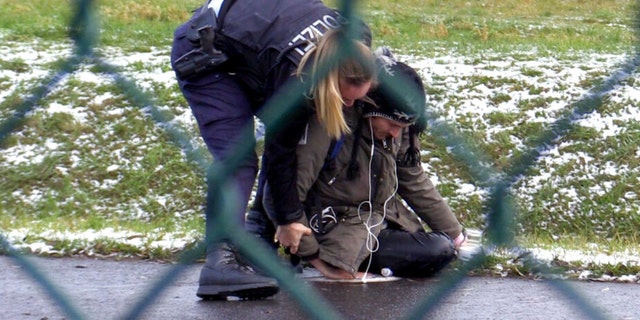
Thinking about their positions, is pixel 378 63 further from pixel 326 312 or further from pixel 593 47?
pixel 593 47

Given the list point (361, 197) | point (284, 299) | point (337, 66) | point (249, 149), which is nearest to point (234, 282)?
point (284, 299)

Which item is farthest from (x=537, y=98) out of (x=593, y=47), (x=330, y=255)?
(x=330, y=255)

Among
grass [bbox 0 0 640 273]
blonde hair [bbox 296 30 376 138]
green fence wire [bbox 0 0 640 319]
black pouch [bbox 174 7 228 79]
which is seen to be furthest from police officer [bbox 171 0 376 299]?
grass [bbox 0 0 640 273]

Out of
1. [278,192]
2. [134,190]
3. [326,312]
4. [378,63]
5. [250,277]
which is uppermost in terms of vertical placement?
[378,63]

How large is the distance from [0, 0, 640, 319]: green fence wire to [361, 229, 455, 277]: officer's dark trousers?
7.76 feet

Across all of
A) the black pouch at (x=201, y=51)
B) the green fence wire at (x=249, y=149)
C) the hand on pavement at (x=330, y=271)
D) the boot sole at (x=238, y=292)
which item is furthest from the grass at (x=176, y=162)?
the green fence wire at (x=249, y=149)

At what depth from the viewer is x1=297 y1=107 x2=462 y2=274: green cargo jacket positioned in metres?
3.50

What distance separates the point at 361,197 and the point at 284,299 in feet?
1.58

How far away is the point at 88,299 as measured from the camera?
3486 millimetres

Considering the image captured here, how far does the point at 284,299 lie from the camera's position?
3447mm

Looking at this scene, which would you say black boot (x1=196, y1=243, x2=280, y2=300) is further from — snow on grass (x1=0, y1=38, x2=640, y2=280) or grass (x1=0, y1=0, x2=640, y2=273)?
snow on grass (x1=0, y1=38, x2=640, y2=280)

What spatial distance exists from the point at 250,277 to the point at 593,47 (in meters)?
6.39

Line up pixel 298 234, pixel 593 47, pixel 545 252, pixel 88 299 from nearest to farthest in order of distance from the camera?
pixel 298 234 → pixel 88 299 → pixel 545 252 → pixel 593 47

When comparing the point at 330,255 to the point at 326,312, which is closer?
the point at 326,312
